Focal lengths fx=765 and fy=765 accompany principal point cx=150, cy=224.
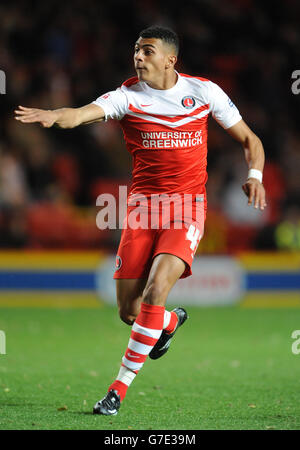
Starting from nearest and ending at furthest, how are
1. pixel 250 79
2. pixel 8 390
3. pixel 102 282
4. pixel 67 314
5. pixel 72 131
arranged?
1. pixel 8 390
2. pixel 67 314
3. pixel 102 282
4. pixel 72 131
5. pixel 250 79

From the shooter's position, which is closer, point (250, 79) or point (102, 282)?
point (102, 282)

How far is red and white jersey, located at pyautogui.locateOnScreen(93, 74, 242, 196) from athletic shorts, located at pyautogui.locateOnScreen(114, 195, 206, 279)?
168 mm

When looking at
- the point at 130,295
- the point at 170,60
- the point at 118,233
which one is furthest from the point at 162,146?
the point at 118,233

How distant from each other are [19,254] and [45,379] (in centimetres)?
466

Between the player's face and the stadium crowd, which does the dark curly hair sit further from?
the stadium crowd

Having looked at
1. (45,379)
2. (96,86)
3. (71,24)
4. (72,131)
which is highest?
(71,24)

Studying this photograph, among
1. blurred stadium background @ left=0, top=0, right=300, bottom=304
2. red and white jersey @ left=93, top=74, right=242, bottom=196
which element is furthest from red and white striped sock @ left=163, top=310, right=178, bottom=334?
blurred stadium background @ left=0, top=0, right=300, bottom=304

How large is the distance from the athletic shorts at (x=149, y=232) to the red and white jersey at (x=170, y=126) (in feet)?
0.55

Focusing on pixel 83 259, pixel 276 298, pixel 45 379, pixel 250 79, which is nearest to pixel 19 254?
pixel 83 259

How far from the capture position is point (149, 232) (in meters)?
5.33

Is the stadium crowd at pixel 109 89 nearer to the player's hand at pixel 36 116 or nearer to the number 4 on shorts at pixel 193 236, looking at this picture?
the number 4 on shorts at pixel 193 236

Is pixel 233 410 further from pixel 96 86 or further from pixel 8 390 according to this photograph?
pixel 96 86

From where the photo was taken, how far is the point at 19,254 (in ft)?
34.8

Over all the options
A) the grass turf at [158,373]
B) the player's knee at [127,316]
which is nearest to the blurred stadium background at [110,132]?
the grass turf at [158,373]
